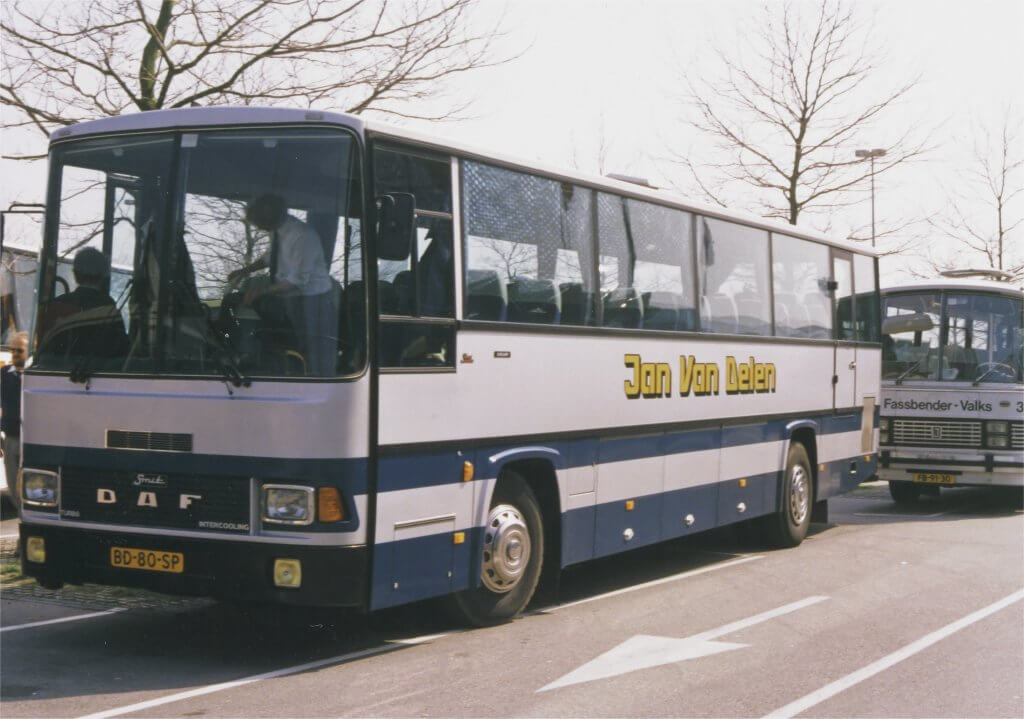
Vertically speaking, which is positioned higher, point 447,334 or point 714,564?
point 447,334

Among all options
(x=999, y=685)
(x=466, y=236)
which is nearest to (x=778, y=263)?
(x=466, y=236)

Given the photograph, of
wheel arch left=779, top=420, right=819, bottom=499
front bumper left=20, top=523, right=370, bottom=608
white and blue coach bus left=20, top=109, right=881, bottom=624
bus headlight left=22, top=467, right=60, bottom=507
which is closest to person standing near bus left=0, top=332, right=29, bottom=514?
bus headlight left=22, top=467, right=60, bottom=507

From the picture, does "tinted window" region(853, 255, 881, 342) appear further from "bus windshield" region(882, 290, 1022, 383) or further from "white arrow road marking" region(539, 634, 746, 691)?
"white arrow road marking" region(539, 634, 746, 691)

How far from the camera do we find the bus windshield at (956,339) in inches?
734

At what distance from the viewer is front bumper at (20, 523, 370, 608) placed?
7.45 m

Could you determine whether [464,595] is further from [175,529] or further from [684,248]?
[684,248]

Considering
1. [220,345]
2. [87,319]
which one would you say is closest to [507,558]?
[220,345]

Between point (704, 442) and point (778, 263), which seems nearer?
point (704, 442)

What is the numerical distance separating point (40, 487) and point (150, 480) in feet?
2.94

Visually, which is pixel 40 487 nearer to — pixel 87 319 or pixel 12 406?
pixel 87 319

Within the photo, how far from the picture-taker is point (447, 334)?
844 cm

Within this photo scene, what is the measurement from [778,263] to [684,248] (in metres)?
2.37

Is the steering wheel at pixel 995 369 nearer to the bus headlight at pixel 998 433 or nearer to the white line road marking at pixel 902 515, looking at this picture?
the bus headlight at pixel 998 433

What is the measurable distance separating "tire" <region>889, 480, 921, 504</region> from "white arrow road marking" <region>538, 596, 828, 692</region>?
11.2 meters
